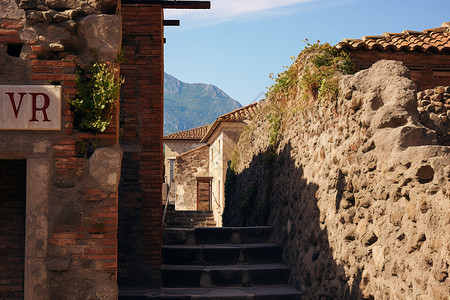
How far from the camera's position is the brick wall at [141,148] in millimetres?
7570

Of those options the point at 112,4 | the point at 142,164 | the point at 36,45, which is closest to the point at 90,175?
the point at 36,45

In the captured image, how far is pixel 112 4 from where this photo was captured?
16.5 ft

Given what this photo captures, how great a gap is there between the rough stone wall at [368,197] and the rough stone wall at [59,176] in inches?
99.0

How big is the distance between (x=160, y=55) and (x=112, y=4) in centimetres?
275

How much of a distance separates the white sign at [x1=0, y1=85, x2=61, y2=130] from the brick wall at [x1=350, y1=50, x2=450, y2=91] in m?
8.37

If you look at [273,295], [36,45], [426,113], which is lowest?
[273,295]

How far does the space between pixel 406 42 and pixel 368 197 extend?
775 centimetres

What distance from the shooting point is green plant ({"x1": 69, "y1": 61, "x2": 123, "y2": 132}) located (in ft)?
15.9

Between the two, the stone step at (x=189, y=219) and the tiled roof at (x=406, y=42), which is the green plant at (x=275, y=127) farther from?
the stone step at (x=189, y=219)

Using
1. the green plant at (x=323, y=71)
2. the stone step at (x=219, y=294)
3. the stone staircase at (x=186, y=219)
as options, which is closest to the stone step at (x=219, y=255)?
the stone step at (x=219, y=294)

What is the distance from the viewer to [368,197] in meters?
5.16

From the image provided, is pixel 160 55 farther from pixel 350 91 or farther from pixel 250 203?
pixel 250 203

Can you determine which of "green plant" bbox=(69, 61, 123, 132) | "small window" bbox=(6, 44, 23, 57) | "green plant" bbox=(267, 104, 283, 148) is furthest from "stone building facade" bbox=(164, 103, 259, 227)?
"small window" bbox=(6, 44, 23, 57)

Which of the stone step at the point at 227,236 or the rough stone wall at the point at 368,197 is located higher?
the rough stone wall at the point at 368,197
